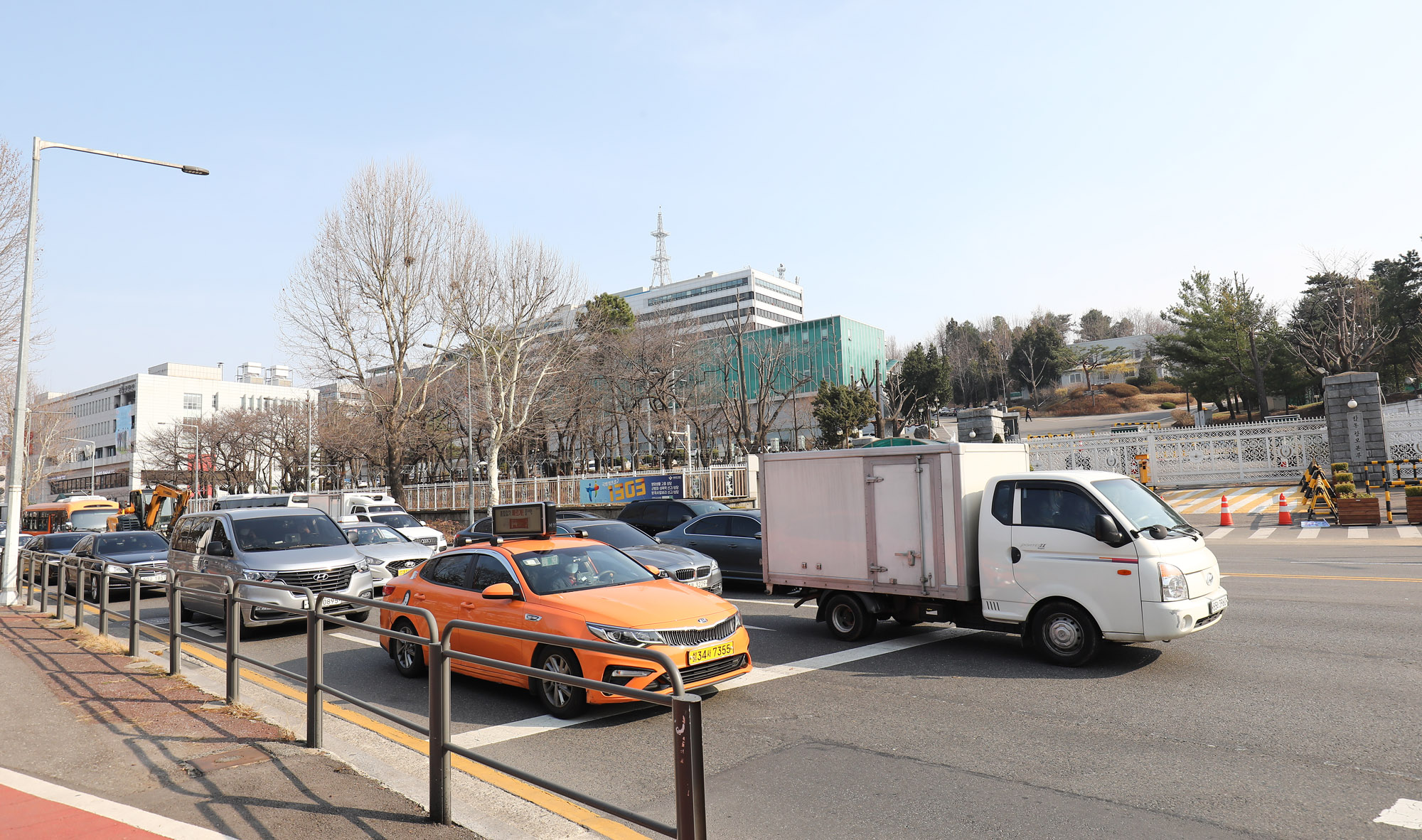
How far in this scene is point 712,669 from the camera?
7.26 metres

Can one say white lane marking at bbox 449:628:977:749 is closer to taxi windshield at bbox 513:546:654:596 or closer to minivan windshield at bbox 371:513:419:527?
taxi windshield at bbox 513:546:654:596

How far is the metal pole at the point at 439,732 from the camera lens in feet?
15.0

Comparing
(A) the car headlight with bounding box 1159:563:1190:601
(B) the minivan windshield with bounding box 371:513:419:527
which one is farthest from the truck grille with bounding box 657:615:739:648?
(B) the minivan windshield with bounding box 371:513:419:527

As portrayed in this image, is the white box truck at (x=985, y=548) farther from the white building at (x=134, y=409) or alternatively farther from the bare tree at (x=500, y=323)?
the white building at (x=134, y=409)

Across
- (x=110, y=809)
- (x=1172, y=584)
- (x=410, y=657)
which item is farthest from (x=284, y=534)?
(x=1172, y=584)

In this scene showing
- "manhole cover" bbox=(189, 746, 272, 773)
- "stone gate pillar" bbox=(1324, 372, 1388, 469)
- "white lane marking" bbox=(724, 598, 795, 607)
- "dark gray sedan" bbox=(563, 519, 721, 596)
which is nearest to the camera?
"manhole cover" bbox=(189, 746, 272, 773)

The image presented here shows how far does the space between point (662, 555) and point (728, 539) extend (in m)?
2.09

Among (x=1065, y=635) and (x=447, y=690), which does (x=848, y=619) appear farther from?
(x=447, y=690)

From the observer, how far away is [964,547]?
9.02 m

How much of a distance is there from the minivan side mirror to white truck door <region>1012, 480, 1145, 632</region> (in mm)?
5016

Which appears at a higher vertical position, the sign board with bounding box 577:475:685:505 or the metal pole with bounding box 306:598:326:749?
the sign board with bounding box 577:475:685:505

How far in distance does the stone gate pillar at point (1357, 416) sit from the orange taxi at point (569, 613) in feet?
96.9

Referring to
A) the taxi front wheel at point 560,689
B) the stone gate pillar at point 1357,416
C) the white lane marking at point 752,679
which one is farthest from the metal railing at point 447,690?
the stone gate pillar at point 1357,416

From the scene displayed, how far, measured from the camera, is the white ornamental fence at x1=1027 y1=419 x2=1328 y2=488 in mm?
31031
